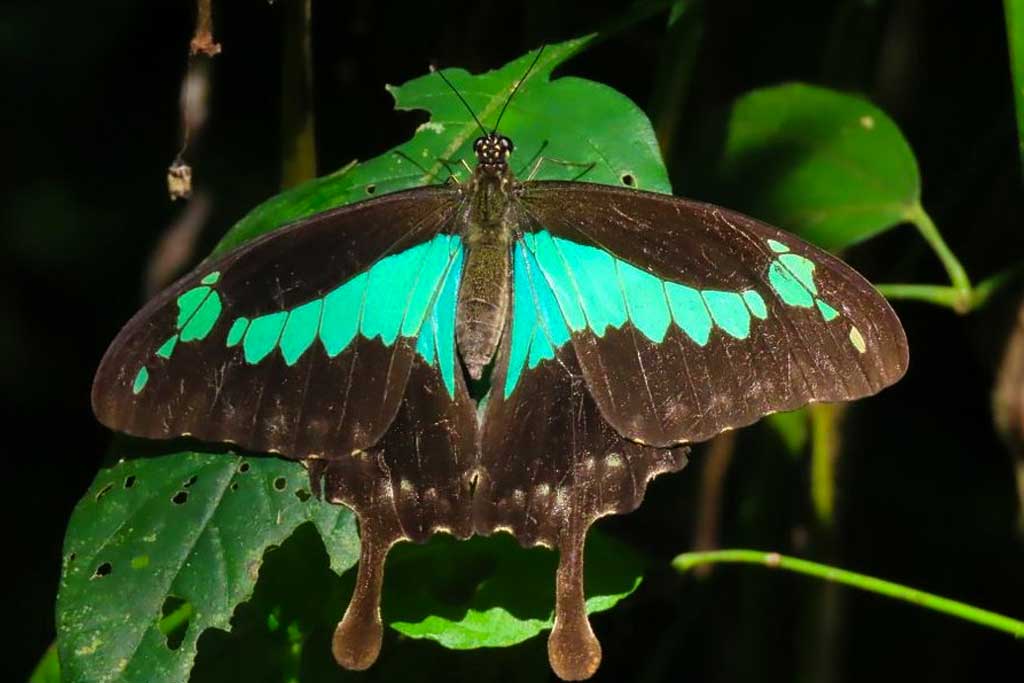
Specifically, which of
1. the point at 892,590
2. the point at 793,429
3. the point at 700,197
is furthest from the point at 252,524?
the point at 793,429

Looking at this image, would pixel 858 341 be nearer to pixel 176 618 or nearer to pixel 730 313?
pixel 730 313

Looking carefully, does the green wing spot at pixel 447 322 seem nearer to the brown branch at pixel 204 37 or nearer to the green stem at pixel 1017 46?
the brown branch at pixel 204 37

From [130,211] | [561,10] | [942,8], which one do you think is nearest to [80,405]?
[130,211]

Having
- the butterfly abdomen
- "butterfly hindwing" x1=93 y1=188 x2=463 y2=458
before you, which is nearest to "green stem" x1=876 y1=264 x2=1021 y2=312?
the butterfly abdomen

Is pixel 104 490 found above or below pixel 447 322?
below

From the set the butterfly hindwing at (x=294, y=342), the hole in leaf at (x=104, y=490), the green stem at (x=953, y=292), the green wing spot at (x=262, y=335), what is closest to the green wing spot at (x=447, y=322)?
the butterfly hindwing at (x=294, y=342)

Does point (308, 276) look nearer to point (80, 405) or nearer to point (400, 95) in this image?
point (400, 95)
